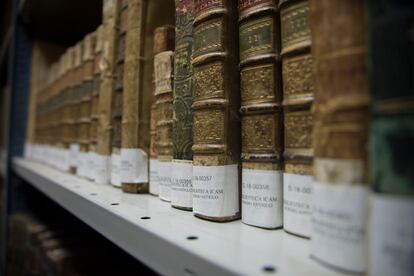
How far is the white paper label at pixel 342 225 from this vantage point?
24cm

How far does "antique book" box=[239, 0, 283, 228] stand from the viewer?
1.20 ft

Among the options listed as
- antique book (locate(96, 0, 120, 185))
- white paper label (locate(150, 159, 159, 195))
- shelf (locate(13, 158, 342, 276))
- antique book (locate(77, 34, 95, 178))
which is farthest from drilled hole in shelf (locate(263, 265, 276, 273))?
antique book (locate(77, 34, 95, 178))

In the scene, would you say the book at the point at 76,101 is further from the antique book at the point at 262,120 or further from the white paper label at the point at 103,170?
the antique book at the point at 262,120

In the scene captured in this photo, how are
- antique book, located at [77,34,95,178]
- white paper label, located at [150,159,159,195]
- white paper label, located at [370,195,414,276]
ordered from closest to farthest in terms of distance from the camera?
white paper label, located at [370,195,414,276], white paper label, located at [150,159,159,195], antique book, located at [77,34,95,178]

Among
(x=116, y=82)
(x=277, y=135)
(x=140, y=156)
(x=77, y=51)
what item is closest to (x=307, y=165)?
(x=277, y=135)

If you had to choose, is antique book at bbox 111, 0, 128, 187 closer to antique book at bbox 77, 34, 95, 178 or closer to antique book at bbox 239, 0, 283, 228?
antique book at bbox 77, 34, 95, 178

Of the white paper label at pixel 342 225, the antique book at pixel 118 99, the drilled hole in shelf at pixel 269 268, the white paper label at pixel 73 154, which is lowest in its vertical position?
the drilled hole in shelf at pixel 269 268

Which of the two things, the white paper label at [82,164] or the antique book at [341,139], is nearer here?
the antique book at [341,139]

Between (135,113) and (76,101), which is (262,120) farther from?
(76,101)

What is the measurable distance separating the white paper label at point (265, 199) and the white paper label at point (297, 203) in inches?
0.7

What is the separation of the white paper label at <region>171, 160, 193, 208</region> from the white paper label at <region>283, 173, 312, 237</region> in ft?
0.51

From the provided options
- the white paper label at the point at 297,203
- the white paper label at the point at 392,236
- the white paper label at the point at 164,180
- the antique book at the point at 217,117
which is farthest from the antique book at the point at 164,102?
the white paper label at the point at 392,236

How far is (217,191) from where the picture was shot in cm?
39

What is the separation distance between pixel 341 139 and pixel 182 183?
265 mm
